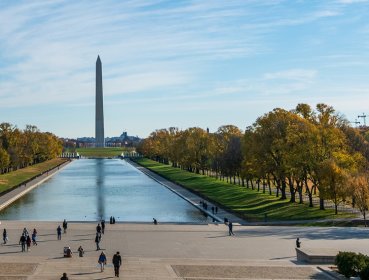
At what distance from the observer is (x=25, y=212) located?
54594 mm

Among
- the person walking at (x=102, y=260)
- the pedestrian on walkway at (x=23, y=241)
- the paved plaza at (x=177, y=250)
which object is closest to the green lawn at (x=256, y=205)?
the paved plaza at (x=177, y=250)

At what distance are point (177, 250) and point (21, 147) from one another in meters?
95.3

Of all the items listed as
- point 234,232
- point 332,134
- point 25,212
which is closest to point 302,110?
point 332,134

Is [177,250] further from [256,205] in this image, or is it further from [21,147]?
[21,147]

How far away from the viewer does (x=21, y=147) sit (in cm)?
12138

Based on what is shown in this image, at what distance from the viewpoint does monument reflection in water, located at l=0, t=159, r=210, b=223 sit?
52.2m

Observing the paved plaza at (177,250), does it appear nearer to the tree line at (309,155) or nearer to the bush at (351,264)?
the bush at (351,264)

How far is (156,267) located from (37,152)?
4934 inches

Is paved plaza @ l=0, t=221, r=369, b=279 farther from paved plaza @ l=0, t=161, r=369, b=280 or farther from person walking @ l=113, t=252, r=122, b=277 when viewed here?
person walking @ l=113, t=252, r=122, b=277

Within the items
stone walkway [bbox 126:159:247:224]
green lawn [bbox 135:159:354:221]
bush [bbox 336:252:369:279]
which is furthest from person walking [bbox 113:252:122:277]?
green lawn [bbox 135:159:354:221]

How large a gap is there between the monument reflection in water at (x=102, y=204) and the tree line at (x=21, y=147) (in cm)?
2565

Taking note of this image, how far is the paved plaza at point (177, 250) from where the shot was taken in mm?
25938

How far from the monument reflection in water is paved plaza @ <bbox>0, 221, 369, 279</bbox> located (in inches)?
324

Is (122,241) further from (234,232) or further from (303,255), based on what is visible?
(303,255)
